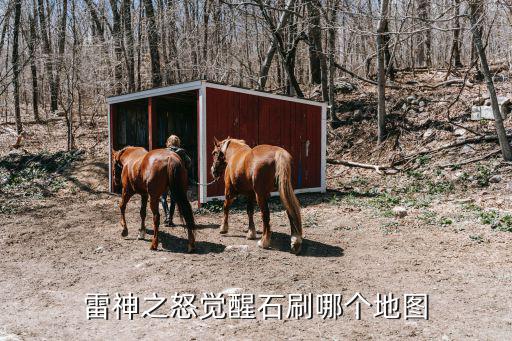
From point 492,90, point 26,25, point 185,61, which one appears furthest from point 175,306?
point 26,25

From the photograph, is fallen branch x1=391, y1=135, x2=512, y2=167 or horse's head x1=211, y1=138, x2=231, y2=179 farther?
fallen branch x1=391, y1=135, x2=512, y2=167

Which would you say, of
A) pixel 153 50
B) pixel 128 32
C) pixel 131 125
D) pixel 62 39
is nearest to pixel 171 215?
pixel 131 125

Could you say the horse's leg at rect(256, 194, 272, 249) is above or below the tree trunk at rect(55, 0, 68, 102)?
below

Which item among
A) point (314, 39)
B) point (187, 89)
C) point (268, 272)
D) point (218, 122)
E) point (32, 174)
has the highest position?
point (314, 39)

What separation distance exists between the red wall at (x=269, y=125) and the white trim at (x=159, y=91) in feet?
1.04

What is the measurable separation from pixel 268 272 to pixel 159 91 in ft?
19.8

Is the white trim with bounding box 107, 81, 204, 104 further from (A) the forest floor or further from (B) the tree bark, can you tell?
(B) the tree bark

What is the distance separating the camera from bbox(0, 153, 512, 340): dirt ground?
3.63 m

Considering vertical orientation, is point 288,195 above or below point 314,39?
below

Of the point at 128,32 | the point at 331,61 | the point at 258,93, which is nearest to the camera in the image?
the point at 258,93

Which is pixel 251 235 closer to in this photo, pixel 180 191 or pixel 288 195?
pixel 288 195

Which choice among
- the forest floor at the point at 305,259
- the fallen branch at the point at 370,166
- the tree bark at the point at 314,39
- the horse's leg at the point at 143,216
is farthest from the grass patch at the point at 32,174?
the tree bark at the point at 314,39

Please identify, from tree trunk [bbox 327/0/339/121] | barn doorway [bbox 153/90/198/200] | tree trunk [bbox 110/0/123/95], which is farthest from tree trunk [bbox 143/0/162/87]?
tree trunk [bbox 327/0/339/121]

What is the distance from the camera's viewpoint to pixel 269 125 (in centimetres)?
1034
